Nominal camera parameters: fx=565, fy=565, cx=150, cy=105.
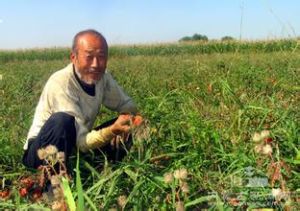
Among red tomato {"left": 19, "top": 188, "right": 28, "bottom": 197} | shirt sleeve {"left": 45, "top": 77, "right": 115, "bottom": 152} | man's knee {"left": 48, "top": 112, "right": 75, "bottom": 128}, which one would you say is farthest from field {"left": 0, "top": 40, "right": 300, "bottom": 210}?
man's knee {"left": 48, "top": 112, "right": 75, "bottom": 128}

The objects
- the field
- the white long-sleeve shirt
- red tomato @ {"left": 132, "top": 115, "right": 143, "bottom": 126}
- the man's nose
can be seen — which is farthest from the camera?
the man's nose

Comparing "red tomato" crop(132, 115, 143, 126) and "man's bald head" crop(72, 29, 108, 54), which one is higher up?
"man's bald head" crop(72, 29, 108, 54)

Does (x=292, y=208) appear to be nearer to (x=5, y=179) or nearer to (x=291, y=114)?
(x=291, y=114)

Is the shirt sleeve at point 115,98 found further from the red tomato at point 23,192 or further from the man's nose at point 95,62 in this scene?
the red tomato at point 23,192

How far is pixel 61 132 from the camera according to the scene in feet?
10.2

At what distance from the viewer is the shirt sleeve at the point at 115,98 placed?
375cm

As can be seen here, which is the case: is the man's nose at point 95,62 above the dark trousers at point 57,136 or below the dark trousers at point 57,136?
above

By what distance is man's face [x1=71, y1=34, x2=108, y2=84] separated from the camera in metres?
3.38

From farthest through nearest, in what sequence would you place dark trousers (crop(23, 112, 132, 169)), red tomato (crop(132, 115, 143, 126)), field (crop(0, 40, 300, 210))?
dark trousers (crop(23, 112, 132, 169)) → red tomato (crop(132, 115, 143, 126)) → field (crop(0, 40, 300, 210))

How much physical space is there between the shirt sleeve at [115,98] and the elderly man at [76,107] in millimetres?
58

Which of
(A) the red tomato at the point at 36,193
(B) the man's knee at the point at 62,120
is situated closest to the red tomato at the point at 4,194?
(A) the red tomato at the point at 36,193

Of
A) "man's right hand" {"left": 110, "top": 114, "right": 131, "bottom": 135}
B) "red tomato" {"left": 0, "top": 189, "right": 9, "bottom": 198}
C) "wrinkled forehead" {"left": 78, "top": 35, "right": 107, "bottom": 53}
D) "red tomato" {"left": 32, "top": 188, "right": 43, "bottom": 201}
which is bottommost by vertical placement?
"red tomato" {"left": 0, "top": 189, "right": 9, "bottom": 198}

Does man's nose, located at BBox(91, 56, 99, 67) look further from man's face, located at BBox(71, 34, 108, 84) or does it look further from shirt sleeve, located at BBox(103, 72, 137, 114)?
shirt sleeve, located at BBox(103, 72, 137, 114)

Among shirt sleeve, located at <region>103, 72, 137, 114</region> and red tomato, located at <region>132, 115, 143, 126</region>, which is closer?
red tomato, located at <region>132, 115, 143, 126</region>
